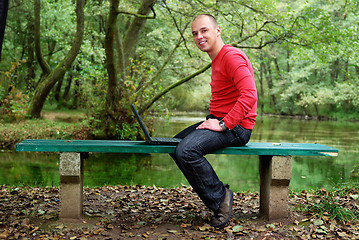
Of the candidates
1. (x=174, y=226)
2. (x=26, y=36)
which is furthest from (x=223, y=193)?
(x=26, y=36)

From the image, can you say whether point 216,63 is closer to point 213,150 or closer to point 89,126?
point 213,150

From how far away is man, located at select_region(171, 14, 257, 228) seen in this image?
361 centimetres

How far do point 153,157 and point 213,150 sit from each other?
842 centimetres

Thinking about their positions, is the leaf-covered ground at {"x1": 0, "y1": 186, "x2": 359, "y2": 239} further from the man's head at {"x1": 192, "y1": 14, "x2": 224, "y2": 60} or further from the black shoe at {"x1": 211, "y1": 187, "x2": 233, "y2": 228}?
the man's head at {"x1": 192, "y1": 14, "x2": 224, "y2": 60}

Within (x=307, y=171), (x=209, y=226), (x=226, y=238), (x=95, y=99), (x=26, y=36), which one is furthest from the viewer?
(x=26, y=36)

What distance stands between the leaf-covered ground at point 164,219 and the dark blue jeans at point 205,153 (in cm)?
36

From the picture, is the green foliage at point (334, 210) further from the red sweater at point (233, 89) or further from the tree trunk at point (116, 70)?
the tree trunk at point (116, 70)

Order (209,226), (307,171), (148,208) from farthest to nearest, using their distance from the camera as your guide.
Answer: (307,171) < (148,208) < (209,226)

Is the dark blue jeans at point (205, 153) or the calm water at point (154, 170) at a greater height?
the dark blue jeans at point (205, 153)

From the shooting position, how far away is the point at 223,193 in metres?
3.86

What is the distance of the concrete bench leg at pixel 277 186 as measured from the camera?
3949mm

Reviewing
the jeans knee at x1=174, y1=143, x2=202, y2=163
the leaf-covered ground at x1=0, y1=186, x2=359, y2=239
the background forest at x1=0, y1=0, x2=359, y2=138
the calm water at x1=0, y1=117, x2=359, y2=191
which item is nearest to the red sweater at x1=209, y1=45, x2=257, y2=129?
the jeans knee at x1=174, y1=143, x2=202, y2=163

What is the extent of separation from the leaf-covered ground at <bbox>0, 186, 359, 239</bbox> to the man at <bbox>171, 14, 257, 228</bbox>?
0.37 meters

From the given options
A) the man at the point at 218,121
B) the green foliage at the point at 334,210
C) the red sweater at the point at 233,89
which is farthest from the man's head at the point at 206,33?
the green foliage at the point at 334,210
